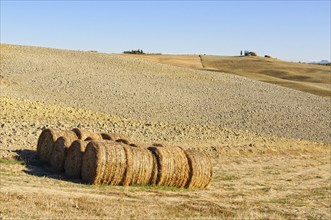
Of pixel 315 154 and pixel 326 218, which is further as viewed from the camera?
pixel 315 154

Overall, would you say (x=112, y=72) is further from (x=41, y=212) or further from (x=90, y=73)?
(x=41, y=212)

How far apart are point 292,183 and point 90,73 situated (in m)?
30.6

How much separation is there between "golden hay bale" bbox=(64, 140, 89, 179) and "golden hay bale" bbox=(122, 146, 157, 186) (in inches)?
59.6

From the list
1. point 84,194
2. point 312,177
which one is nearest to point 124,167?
point 84,194

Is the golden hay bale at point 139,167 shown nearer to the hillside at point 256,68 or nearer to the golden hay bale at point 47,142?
the golden hay bale at point 47,142

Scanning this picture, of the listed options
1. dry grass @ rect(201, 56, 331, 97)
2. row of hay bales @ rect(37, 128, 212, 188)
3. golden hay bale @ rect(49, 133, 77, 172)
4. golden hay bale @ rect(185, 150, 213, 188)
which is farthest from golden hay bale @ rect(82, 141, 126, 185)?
dry grass @ rect(201, 56, 331, 97)

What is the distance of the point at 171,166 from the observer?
18.6 metres

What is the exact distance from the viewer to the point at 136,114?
37.9 m

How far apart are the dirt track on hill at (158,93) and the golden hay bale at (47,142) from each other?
14.6 meters

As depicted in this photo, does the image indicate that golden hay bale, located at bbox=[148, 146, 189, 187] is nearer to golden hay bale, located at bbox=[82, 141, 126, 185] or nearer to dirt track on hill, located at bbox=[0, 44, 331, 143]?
golden hay bale, located at bbox=[82, 141, 126, 185]

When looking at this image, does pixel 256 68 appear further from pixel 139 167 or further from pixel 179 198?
pixel 179 198

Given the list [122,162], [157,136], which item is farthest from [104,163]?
[157,136]

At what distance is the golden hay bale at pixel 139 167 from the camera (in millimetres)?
17734

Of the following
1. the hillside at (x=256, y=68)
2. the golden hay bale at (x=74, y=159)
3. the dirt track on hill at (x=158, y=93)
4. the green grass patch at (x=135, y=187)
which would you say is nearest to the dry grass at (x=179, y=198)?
the green grass patch at (x=135, y=187)
